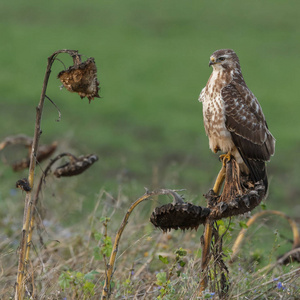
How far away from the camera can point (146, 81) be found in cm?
1276

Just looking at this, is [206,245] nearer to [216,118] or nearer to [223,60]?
[216,118]

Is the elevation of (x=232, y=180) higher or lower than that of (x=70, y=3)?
lower

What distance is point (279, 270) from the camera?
13.5ft

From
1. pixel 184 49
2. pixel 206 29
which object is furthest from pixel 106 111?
pixel 206 29

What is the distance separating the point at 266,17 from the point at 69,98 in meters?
6.84

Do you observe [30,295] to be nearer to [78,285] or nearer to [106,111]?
[78,285]

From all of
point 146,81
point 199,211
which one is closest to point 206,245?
point 199,211

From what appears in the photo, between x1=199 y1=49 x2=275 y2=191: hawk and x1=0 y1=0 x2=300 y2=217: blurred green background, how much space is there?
6.51ft

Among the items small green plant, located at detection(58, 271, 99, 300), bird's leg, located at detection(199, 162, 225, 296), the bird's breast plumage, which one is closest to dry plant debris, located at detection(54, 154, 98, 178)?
small green plant, located at detection(58, 271, 99, 300)

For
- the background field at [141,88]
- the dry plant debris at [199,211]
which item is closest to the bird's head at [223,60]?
the background field at [141,88]

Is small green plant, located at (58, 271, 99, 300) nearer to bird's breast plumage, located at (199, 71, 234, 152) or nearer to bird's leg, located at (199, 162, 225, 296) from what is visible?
bird's leg, located at (199, 162, 225, 296)

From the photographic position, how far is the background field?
7.31 metres

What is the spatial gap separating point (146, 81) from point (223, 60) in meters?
8.82

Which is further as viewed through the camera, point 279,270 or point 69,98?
point 69,98
